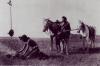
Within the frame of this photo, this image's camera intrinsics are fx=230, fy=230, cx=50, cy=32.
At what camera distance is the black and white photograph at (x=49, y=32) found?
3.13 metres

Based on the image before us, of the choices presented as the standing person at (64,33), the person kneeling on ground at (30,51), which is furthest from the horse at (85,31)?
the person kneeling on ground at (30,51)

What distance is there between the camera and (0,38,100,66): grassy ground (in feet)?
10.2

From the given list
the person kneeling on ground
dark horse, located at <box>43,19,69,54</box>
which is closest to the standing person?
dark horse, located at <box>43,19,69,54</box>

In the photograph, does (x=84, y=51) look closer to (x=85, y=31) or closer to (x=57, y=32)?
(x=85, y=31)

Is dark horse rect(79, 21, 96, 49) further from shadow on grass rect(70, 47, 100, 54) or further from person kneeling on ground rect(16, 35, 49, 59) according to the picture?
person kneeling on ground rect(16, 35, 49, 59)

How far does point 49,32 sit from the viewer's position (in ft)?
10.4

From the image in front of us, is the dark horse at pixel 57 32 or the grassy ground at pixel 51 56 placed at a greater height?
the dark horse at pixel 57 32

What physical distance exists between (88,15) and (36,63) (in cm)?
97

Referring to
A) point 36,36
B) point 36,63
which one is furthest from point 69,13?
point 36,63

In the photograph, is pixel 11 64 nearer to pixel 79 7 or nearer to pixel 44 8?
pixel 44 8

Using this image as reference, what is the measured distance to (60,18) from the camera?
3.16 m

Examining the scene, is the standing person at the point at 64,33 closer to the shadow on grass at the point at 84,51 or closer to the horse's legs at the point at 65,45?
the horse's legs at the point at 65,45

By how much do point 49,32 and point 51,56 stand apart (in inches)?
13.0

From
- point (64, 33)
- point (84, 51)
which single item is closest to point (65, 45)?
point (64, 33)
